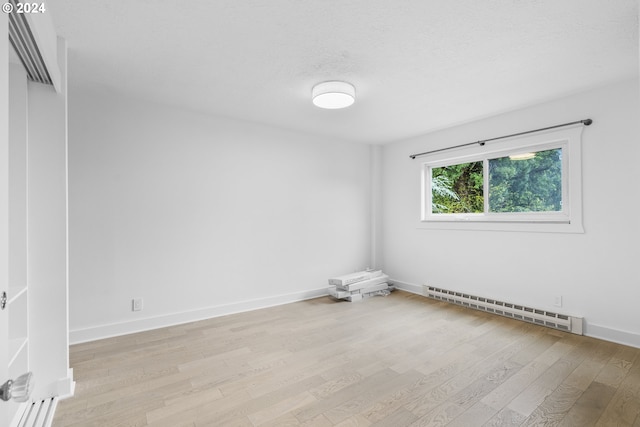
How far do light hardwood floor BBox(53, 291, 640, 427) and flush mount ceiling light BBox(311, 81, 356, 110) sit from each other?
216 centimetres

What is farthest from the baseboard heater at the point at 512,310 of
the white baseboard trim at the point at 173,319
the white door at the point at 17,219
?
the white door at the point at 17,219

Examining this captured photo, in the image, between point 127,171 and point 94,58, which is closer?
point 94,58

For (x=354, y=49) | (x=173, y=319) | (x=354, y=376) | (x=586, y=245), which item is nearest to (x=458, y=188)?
(x=586, y=245)

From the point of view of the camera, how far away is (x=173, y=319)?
3217 mm

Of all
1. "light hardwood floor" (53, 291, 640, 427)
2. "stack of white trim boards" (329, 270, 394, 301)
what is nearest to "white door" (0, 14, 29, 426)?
"light hardwood floor" (53, 291, 640, 427)

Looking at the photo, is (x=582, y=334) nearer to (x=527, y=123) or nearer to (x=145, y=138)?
(x=527, y=123)

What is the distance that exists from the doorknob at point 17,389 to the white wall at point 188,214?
2.64 meters

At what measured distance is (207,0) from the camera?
173cm

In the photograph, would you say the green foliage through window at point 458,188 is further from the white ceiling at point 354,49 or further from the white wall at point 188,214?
the white wall at point 188,214

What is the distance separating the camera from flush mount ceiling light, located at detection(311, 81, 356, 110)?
8.71 feet

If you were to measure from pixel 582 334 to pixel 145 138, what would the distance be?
4.66 metres

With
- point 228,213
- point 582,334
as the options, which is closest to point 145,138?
point 228,213

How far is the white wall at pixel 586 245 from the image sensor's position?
2699mm

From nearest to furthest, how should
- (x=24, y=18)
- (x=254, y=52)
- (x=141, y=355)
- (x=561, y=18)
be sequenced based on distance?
(x=24, y=18) < (x=561, y=18) < (x=254, y=52) < (x=141, y=355)
